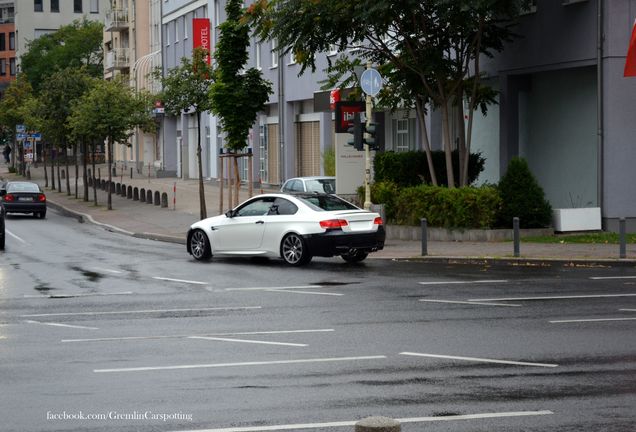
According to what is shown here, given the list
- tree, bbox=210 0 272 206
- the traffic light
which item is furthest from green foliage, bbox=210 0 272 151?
the traffic light

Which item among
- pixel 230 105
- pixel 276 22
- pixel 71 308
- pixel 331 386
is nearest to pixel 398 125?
pixel 230 105

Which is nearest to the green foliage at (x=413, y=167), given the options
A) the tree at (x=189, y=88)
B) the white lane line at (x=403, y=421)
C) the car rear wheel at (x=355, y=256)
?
the car rear wheel at (x=355, y=256)

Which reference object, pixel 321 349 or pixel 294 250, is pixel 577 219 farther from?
pixel 321 349

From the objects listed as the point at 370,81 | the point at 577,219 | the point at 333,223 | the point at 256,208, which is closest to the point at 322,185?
the point at 370,81

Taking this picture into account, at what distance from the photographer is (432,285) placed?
19141mm

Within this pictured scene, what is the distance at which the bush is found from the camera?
90.6 ft

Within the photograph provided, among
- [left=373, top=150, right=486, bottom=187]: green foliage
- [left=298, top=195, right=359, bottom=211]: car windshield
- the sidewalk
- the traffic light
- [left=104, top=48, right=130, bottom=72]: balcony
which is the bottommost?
the sidewalk

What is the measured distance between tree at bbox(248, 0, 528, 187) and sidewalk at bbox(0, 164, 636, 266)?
4360mm

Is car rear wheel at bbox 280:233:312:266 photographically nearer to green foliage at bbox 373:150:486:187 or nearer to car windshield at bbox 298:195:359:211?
car windshield at bbox 298:195:359:211

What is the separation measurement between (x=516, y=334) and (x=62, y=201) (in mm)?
49016

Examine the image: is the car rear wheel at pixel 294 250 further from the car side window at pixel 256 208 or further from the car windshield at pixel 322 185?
the car windshield at pixel 322 185

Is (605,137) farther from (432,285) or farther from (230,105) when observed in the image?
(230,105)

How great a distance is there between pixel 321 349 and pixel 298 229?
10.7 meters

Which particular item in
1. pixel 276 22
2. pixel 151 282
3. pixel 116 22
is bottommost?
pixel 151 282
